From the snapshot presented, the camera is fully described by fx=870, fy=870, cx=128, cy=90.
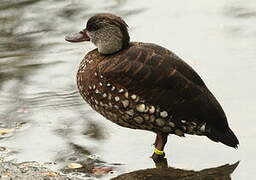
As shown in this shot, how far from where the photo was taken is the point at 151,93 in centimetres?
668

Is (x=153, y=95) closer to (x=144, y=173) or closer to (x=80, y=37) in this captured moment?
(x=144, y=173)

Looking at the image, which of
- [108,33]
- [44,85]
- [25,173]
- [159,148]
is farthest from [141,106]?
[44,85]

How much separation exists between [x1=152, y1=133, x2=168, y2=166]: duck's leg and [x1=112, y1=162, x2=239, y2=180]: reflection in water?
0.56ft

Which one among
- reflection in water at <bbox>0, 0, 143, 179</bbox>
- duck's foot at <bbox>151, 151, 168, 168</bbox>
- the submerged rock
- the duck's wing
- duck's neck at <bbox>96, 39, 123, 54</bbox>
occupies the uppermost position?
duck's neck at <bbox>96, 39, 123, 54</bbox>

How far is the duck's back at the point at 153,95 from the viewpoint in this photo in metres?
6.67

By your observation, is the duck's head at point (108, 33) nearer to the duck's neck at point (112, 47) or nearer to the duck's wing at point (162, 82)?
the duck's neck at point (112, 47)

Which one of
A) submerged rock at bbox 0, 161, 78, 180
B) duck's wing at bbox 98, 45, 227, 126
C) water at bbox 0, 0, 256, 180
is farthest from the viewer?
water at bbox 0, 0, 256, 180

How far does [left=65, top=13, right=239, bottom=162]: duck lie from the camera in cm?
667

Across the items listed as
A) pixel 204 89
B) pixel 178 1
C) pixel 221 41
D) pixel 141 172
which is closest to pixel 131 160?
pixel 141 172

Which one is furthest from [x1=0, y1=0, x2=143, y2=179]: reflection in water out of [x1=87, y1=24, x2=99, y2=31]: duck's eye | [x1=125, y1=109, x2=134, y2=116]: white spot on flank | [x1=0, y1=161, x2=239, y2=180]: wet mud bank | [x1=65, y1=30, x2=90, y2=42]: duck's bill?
[x1=87, y1=24, x2=99, y2=31]: duck's eye

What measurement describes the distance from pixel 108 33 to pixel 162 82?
668 millimetres

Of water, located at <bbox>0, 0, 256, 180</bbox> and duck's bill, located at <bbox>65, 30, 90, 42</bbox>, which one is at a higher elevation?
duck's bill, located at <bbox>65, 30, 90, 42</bbox>

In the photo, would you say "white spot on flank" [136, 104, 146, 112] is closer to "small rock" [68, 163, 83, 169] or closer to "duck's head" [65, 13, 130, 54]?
"duck's head" [65, 13, 130, 54]

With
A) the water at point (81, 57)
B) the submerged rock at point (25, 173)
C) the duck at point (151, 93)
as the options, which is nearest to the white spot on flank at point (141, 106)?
the duck at point (151, 93)
